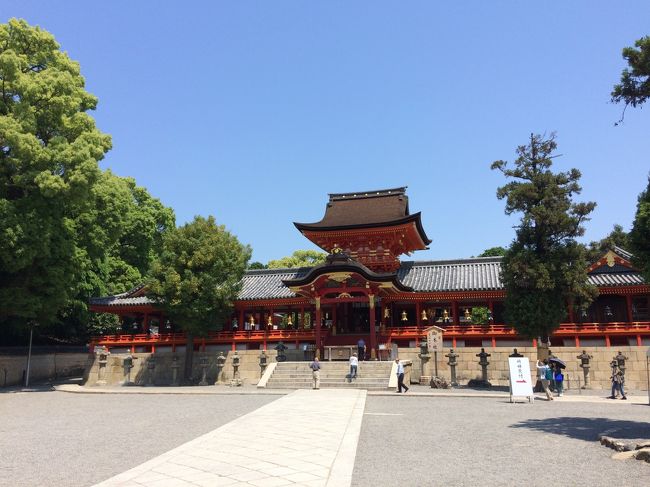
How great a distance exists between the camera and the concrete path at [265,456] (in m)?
7.13

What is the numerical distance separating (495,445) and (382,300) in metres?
19.6

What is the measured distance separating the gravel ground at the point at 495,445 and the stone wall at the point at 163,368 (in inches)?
497

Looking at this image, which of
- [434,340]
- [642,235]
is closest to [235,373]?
[434,340]

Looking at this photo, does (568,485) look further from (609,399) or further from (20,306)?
(20,306)

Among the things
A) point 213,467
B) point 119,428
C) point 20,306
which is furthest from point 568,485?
point 20,306

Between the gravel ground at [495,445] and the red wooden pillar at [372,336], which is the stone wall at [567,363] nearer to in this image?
the red wooden pillar at [372,336]

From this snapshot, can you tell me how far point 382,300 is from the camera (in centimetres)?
2948

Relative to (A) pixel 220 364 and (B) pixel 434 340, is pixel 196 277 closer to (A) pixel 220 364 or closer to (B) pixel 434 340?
(A) pixel 220 364

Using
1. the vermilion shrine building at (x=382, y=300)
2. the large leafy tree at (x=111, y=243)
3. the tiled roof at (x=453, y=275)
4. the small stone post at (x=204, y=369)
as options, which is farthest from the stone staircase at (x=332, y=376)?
the large leafy tree at (x=111, y=243)

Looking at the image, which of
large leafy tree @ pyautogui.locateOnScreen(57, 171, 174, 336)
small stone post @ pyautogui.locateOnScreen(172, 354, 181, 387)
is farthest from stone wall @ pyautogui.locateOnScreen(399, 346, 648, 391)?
large leafy tree @ pyautogui.locateOnScreen(57, 171, 174, 336)

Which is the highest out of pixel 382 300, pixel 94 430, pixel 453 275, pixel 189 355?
pixel 453 275

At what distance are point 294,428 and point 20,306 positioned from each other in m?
19.9

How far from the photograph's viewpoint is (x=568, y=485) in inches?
276

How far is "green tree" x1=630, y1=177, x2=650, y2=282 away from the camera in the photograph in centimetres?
1005
